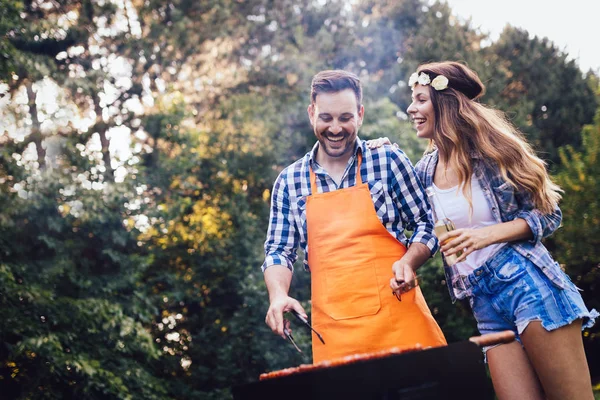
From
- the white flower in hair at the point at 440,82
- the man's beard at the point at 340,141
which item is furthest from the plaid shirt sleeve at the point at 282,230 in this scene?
the white flower in hair at the point at 440,82

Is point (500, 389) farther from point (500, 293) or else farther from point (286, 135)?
point (286, 135)

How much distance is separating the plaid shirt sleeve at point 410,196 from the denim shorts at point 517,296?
29 cm

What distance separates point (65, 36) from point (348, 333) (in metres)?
10.5

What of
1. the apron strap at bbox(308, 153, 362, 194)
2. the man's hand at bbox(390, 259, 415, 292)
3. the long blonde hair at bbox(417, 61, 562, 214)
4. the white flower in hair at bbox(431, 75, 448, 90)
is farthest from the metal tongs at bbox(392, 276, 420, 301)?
the white flower in hair at bbox(431, 75, 448, 90)

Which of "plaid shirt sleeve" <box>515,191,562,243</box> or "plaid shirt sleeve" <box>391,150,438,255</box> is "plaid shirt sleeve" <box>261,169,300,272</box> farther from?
"plaid shirt sleeve" <box>515,191,562,243</box>

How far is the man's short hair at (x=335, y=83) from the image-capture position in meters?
2.79

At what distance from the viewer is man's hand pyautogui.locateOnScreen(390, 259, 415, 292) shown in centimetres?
248

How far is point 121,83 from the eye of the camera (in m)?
13.4

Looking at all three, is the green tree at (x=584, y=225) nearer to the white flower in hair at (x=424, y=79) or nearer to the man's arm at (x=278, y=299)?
the white flower in hair at (x=424, y=79)

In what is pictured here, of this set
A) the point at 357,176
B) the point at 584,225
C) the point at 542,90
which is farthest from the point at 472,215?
the point at 542,90

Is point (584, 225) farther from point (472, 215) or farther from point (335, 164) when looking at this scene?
point (472, 215)

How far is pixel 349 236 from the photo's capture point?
270 cm

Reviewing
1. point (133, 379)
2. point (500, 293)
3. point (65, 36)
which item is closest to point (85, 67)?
point (65, 36)

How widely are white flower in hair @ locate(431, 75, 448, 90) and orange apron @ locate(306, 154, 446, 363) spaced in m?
0.50
